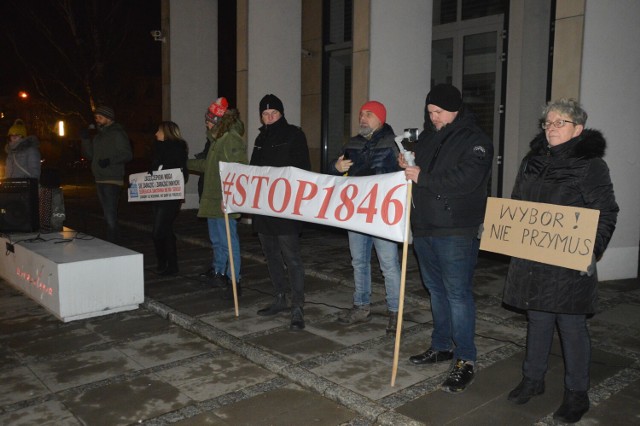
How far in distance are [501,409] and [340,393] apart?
1.08 meters

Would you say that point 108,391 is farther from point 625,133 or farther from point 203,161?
point 625,133

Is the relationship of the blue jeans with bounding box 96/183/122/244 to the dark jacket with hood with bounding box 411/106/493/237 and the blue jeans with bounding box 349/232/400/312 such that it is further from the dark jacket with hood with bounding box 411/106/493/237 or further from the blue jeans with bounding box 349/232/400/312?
the dark jacket with hood with bounding box 411/106/493/237

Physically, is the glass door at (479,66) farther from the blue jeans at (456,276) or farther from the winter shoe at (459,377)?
the winter shoe at (459,377)

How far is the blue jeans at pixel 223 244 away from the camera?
21.3 feet

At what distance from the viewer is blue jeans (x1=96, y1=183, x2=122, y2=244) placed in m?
8.38

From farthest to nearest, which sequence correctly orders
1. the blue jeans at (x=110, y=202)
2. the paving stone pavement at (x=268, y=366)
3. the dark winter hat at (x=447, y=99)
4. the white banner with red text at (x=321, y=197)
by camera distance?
the blue jeans at (x=110, y=202)
the white banner with red text at (x=321, y=197)
the dark winter hat at (x=447, y=99)
the paving stone pavement at (x=268, y=366)

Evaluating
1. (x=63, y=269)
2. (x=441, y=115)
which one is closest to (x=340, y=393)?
(x=441, y=115)

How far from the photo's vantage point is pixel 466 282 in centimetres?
403

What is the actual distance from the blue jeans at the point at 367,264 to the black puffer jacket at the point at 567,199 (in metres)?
1.55

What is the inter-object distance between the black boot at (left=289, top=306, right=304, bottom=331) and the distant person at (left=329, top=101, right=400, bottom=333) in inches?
25.5

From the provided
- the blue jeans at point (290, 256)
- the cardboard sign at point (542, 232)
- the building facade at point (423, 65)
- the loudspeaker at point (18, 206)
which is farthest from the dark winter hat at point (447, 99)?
the loudspeaker at point (18, 206)

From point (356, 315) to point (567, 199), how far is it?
8.57ft

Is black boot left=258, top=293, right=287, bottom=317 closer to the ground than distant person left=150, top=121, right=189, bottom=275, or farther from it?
closer to the ground

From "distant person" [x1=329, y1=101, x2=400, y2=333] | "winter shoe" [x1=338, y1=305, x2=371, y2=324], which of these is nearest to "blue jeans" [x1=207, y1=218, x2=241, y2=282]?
"winter shoe" [x1=338, y1=305, x2=371, y2=324]
